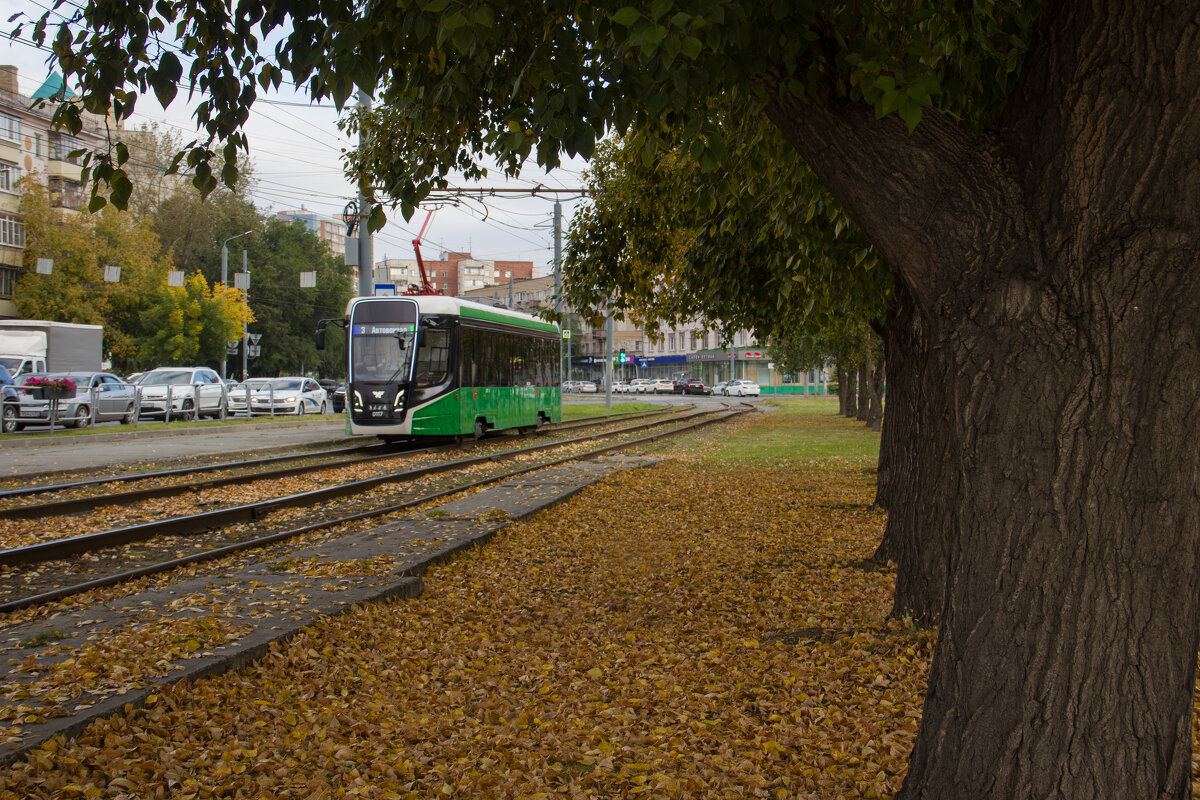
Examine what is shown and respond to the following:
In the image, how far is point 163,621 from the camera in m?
5.51

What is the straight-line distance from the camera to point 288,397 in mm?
35844

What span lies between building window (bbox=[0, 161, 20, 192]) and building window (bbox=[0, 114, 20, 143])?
1.36 metres

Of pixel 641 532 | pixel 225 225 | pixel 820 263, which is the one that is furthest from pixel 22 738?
pixel 225 225

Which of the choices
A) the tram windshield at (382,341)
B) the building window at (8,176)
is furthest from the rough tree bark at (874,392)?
the building window at (8,176)

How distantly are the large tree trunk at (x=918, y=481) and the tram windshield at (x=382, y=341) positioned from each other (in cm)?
1332

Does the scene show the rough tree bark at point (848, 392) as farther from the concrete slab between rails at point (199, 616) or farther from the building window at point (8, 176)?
the building window at point (8, 176)

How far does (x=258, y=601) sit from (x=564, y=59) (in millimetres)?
4114

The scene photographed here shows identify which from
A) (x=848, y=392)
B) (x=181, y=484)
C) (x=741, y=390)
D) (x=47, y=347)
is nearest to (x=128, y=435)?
(x=181, y=484)

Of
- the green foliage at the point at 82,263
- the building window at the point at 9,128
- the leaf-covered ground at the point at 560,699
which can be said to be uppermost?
the building window at the point at 9,128

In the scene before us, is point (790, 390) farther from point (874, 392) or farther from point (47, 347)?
point (47, 347)

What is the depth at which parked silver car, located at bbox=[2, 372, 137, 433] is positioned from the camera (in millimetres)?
23109

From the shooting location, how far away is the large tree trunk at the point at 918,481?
5938 mm

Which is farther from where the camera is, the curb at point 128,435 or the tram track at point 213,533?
the curb at point 128,435

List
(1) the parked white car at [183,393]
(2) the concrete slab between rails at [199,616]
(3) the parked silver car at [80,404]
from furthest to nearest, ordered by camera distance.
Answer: (1) the parked white car at [183,393] → (3) the parked silver car at [80,404] → (2) the concrete slab between rails at [199,616]
